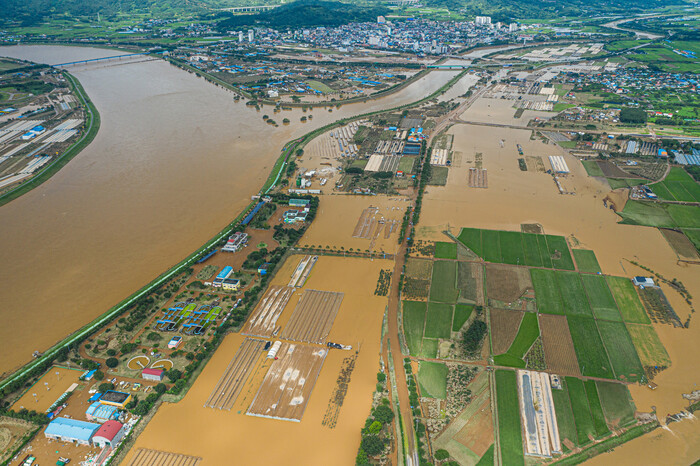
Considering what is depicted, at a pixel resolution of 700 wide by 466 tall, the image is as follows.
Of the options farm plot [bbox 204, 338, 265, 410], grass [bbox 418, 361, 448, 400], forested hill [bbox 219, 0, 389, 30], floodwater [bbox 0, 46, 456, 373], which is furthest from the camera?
forested hill [bbox 219, 0, 389, 30]

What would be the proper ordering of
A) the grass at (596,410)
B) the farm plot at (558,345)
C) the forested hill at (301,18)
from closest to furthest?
1. the grass at (596,410)
2. the farm plot at (558,345)
3. the forested hill at (301,18)

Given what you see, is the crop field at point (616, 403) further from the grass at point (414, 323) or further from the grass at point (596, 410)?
the grass at point (414, 323)

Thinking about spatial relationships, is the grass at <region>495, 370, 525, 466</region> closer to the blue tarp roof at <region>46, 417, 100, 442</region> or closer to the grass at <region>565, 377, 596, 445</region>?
the grass at <region>565, 377, 596, 445</region>

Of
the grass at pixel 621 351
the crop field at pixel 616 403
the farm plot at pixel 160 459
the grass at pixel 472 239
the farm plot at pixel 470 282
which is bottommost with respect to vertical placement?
the farm plot at pixel 160 459

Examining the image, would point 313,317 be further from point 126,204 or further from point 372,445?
point 126,204

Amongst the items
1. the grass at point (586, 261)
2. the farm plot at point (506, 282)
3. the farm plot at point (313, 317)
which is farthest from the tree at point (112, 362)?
the grass at point (586, 261)

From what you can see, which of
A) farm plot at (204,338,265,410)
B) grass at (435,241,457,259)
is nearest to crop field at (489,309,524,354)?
grass at (435,241,457,259)

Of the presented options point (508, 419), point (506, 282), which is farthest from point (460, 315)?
point (508, 419)

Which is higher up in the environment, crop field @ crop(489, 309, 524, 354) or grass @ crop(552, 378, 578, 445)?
crop field @ crop(489, 309, 524, 354)
